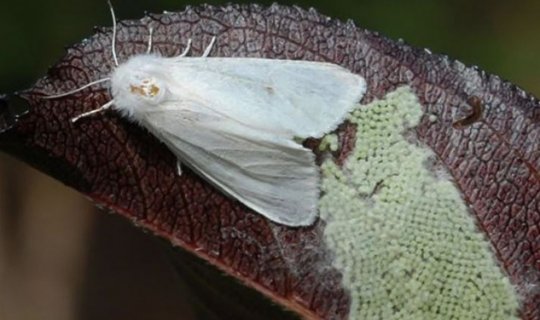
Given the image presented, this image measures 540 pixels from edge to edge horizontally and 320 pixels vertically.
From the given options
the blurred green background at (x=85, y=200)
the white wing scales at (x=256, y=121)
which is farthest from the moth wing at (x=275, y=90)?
the blurred green background at (x=85, y=200)

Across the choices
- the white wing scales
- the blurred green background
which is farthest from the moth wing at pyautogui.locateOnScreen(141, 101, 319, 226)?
the blurred green background

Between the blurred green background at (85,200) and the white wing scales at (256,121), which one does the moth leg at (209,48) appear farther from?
the blurred green background at (85,200)

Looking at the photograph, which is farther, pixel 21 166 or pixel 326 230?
pixel 21 166

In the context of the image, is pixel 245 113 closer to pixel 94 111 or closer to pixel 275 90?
pixel 275 90

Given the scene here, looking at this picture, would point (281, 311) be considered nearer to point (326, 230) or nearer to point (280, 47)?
point (326, 230)

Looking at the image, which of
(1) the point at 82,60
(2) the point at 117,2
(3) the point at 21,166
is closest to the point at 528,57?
(2) the point at 117,2

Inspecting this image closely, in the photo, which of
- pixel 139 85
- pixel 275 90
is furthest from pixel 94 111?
pixel 275 90

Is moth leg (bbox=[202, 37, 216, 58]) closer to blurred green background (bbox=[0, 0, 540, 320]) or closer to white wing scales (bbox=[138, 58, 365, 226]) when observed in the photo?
white wing scales (bbox=[138, 58, 365, 226])
